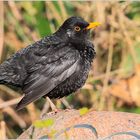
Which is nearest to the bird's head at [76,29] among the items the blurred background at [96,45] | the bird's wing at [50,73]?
the bird's wing at [50,73]

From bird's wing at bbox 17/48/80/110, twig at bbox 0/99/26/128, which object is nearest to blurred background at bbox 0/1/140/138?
twig at bbox 0/99/26/128

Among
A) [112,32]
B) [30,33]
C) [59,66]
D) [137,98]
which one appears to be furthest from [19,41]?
[59,66]

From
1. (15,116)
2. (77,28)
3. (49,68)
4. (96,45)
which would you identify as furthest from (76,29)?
(15,116)

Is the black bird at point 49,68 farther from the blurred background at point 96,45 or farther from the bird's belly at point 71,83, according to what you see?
the blurred background at point 96,45

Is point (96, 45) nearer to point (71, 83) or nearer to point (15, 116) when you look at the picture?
point (15, 116)

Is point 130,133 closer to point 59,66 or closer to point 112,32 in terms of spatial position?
point 59,66
